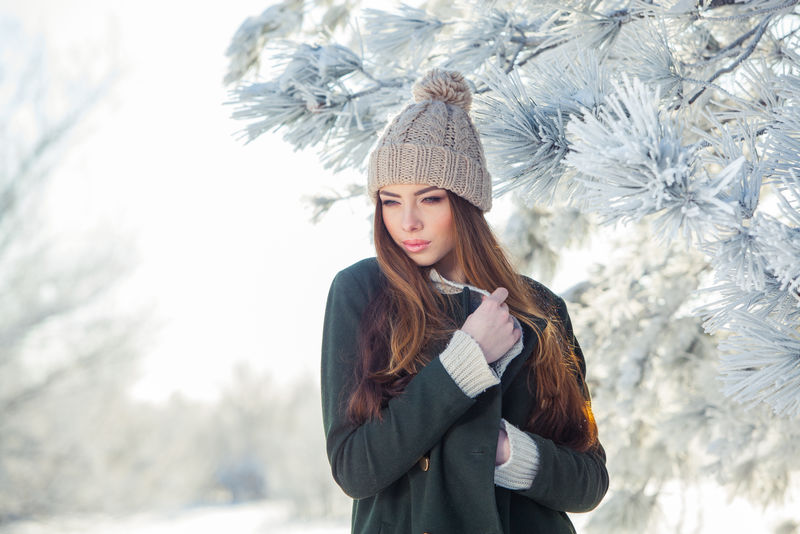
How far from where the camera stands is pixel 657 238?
75 centimetres

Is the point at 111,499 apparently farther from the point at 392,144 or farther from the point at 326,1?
the point at 392,144

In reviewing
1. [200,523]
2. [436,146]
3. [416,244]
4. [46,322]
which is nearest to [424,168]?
[436,146]

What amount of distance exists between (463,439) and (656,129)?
661 mm

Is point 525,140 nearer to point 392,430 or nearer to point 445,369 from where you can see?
point 445,369

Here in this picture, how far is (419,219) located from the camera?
1.34 meters

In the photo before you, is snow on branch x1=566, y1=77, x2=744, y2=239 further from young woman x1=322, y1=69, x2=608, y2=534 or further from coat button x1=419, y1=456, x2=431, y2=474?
coat button x1=419, y1=456, x2=431, y2=474

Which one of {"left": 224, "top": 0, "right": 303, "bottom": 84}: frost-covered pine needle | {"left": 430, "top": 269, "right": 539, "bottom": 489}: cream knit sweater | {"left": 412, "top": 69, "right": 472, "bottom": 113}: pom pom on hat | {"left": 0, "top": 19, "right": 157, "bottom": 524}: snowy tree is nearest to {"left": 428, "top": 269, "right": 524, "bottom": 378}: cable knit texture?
{"left": 430, "top": 269, "right": 539, "bottom": 489}: cream knit sweater

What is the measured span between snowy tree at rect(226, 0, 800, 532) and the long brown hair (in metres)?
0.20

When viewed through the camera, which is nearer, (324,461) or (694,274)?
(694,274)

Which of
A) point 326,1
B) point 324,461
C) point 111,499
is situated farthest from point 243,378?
point 326,1

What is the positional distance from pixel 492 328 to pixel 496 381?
0.10 metres

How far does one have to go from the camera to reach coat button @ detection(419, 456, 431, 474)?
47.4 inches

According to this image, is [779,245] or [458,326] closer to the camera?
[779,245]

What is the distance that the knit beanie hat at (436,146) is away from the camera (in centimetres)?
131
